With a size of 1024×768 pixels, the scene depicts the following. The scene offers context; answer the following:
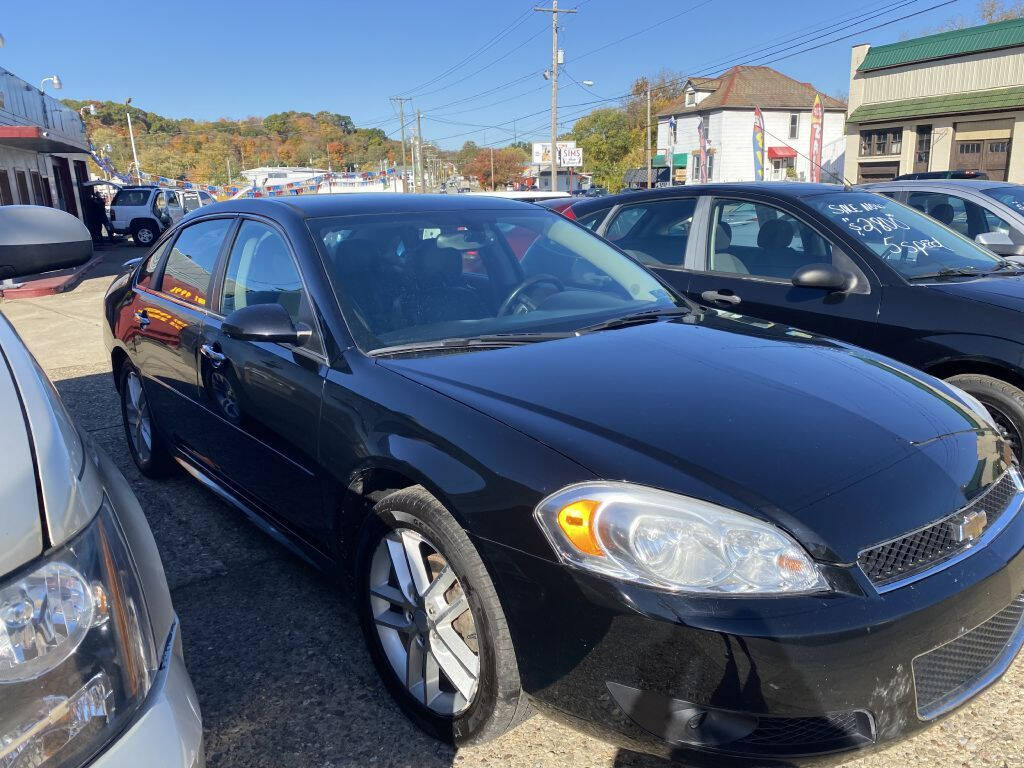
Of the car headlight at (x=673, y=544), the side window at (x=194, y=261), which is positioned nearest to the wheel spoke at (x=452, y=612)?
the car headlight at (x=673, y=544)

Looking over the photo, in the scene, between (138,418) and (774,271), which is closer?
(138,418)

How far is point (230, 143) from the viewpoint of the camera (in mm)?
94500

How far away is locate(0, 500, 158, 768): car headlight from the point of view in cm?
110

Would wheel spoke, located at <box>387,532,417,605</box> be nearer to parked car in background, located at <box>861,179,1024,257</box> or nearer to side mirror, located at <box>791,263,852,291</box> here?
side mirror, located at <box>791,263,852,291</box>

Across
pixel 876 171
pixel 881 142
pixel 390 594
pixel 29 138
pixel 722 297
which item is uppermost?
pixel 29 138

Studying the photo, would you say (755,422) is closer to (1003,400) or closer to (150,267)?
(1003,400)

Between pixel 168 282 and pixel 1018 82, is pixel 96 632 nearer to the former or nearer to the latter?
pixel 168 282

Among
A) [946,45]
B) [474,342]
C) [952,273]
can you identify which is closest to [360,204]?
[474,342]

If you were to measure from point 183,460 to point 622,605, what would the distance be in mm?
2829

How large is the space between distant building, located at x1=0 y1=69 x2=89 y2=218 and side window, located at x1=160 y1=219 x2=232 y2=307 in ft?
51.4

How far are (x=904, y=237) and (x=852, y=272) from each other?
53 centimetres

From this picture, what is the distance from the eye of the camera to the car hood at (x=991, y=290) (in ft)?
12.2

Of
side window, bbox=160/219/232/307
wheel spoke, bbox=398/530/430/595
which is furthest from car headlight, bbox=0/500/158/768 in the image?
side window, bbox=160/219/232/307

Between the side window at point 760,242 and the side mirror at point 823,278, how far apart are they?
0.58ft
